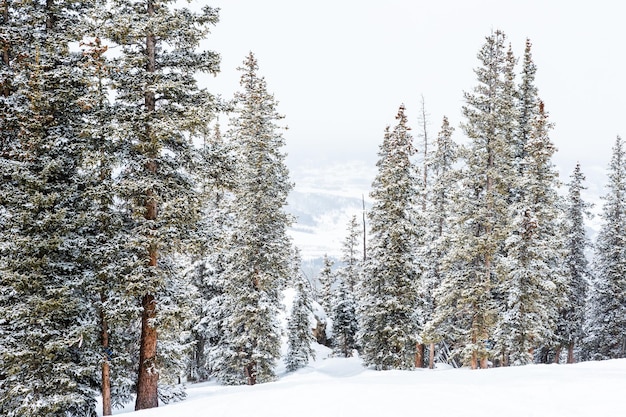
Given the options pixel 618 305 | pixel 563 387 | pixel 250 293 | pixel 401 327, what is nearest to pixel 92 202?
pixel 250 293

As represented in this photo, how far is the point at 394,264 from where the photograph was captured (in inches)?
899

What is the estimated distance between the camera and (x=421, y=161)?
31.5m

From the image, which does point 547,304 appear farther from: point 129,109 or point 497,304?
point 129,109

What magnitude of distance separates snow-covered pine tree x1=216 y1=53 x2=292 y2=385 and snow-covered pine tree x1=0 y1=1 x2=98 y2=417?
9.33m

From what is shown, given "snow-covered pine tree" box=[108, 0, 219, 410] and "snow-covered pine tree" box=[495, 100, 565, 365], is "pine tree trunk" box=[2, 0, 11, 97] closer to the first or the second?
"snow-covered pine tree" box=[108, 0, 219, 410]

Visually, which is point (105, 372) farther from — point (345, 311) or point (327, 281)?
point (327, 281)

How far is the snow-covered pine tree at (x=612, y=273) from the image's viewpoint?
31.0m

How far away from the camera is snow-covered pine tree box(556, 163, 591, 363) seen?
32.2m

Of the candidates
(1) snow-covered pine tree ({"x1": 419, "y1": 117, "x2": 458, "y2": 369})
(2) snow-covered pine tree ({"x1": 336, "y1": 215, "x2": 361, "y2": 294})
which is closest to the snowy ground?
(1) snow-covered pine tree ({"x1": 419, "y1": 117, "x2": 458, "y2": 369})

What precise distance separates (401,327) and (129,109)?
17.2 meters

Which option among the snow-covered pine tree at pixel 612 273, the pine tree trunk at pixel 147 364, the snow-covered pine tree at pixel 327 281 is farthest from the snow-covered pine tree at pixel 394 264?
the snow-covered pine tree at pixel 327 281

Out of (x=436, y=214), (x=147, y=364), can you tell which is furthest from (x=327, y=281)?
(x=147, y=364)

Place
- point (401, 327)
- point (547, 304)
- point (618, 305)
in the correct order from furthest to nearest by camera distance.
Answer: point (618, 305) < point (547, 304) < point (401, 327)

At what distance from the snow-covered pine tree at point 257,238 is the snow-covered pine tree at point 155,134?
844 cm
